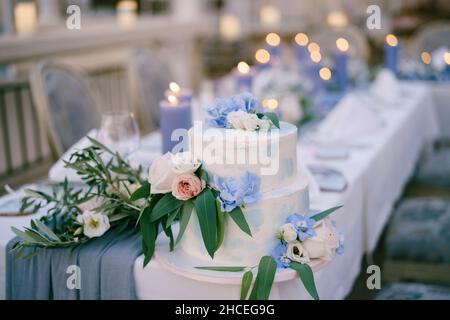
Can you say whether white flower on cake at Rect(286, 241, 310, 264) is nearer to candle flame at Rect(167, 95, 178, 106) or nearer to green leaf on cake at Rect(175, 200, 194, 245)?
green leaf on cake at Rect(175, 200, 194, 245)

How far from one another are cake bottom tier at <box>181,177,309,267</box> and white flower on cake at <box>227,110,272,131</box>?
0.13m

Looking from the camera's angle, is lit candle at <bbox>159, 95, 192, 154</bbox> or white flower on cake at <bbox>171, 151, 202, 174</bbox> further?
lit candle at <bbox>159, 95, 192, 154</bbox>

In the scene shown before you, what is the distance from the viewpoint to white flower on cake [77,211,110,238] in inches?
52.1

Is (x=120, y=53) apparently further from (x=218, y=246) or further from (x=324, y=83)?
(x=218, y=246)

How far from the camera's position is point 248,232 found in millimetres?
1159

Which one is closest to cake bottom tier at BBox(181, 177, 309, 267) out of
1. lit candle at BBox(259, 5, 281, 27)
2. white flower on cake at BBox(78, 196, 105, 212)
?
white flower on cake at BBox(78, 196, 105, 212)

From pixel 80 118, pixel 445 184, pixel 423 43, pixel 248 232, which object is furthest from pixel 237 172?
pixel 423 43

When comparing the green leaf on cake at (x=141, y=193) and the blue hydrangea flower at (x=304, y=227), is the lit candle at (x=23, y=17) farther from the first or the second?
the blue hydrangea flower at (x=304, y=227)

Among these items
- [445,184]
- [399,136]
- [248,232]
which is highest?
[248,232]

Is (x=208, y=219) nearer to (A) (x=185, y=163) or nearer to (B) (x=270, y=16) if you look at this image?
(A) (x=185, y=163)

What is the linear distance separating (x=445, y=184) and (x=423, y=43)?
2076mm

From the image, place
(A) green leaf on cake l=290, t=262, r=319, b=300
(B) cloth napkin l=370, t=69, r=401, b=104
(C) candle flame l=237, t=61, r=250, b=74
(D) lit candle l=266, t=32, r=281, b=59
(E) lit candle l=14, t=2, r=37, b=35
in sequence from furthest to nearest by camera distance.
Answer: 1. (E) lit candle l=14, t=2, r=37, b=35
2. (B) cloth napkin l=370, t=69, r=401, b=104
3. (D) lit candle l=266, t=32, r=281, b=59
4. (C) candle flame l=237, t=61, r=250, b=74
5. (A) green leaf on cake l=290, t=262, r=319, b=300

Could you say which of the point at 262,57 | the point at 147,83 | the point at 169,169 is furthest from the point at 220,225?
the point at 147,83

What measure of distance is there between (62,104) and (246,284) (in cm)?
157
